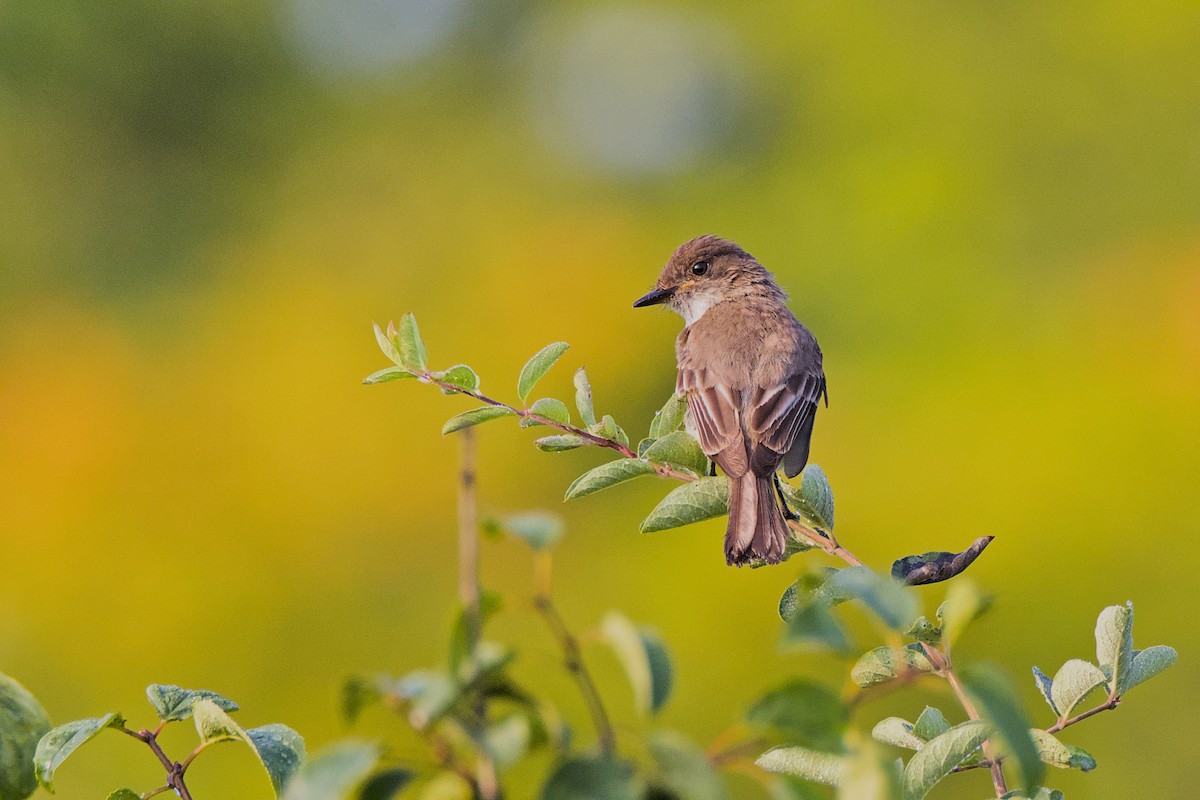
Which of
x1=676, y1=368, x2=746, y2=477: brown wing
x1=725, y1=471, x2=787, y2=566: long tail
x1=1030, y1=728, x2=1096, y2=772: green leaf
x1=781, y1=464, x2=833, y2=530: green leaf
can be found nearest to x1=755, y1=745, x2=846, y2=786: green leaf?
x1=1030, y1=728, x2=1096, y2=772: green leaf

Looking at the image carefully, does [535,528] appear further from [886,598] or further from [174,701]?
[174,701]

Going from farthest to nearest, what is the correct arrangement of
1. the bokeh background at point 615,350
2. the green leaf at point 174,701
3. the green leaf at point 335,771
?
the bokeh background at point 615,350 < the green leaf at point 174,701 < the green leaf at point 335,771

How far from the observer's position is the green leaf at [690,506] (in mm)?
2301

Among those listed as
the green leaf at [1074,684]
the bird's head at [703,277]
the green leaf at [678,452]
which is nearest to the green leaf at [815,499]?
the green leaf at [678,452]

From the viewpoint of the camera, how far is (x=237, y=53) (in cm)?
2573

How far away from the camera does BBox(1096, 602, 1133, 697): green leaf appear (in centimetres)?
215

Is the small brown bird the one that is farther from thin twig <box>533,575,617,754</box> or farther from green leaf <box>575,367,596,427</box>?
thin twig <box>533,575,617,754</box>

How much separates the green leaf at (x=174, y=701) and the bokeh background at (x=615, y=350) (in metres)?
5.26

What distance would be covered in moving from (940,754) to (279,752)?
875 millimetres

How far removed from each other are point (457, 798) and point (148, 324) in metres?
17.0

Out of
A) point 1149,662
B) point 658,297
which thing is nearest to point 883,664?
point 1149,662

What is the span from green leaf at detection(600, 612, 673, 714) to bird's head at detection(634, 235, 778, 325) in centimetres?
465

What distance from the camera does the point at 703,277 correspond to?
5.84 m

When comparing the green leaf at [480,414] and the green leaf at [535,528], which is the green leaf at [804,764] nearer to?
the green leaf at [480,414]
